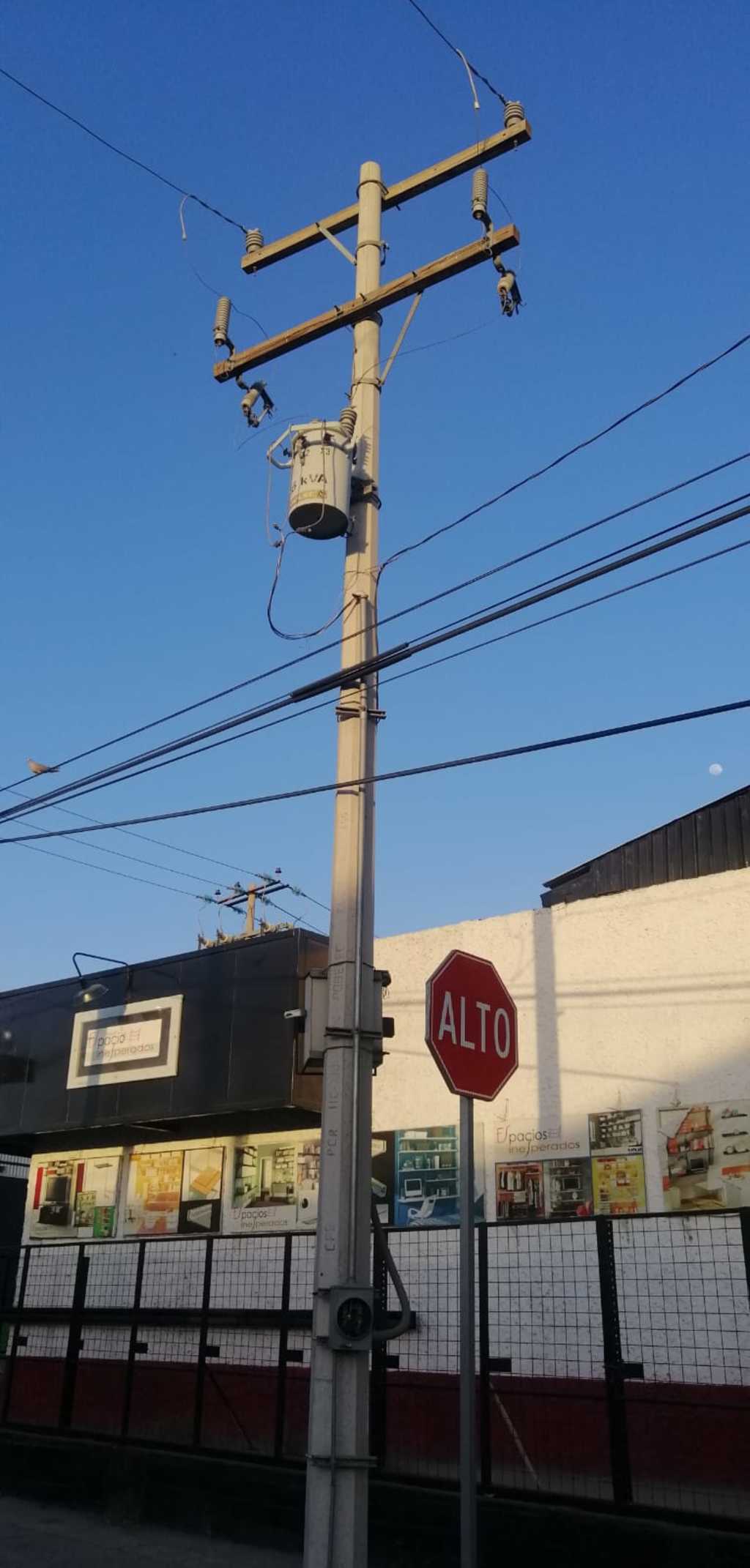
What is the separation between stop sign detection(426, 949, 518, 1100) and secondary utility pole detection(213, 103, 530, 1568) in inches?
38.8

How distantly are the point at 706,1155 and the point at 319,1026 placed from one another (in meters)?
4.86

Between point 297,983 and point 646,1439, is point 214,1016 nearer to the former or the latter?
point 297,983

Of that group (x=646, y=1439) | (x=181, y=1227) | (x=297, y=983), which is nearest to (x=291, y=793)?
(x=297, y=983)

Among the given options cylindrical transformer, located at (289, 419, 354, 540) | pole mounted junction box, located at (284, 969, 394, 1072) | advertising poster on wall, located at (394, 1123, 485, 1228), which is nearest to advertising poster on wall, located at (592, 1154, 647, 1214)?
advertising poster on wall, located at (394, 1123, 485, 1228)

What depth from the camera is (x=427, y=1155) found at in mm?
13008

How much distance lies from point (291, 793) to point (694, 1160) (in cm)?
482

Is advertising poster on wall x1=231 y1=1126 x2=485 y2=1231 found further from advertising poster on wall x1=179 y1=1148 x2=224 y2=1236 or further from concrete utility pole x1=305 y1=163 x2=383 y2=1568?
concrete utility pole x1=305 y1=163 x2=383 y2=1568

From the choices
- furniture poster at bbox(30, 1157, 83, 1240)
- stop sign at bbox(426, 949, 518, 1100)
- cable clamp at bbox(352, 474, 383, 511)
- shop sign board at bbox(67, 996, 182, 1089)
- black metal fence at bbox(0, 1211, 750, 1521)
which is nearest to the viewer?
stop sign at bbox(426, 949, 518, 1100)

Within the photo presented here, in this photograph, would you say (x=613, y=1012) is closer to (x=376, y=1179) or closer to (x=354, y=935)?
(x=376, y=1179)

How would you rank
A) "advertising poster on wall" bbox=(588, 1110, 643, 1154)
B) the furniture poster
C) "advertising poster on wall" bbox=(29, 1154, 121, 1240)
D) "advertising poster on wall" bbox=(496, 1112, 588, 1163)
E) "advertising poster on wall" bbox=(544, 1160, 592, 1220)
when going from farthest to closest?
the furniture poster < "advertising poster on wall" bbox=(29, 1154, 121, 1240) < "advertising poster on wall" bbox=(496, 1112, 588, 1163) < "advertising poster on wall" bbox=(544, 1160, 592, 1220) < "advertising poster on wall" bbox=(588, 1110, 643, 1154)

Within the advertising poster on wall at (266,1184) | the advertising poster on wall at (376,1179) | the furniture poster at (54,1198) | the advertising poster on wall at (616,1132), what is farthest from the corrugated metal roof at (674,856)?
the furniture poster at (54,1198)

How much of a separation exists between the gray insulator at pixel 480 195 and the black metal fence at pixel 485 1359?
782 centimetres

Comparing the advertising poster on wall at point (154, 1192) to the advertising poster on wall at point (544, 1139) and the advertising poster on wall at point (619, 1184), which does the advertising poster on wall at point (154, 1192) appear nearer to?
the advertising poster on wall at point (544, 1139)

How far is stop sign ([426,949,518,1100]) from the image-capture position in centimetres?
641
